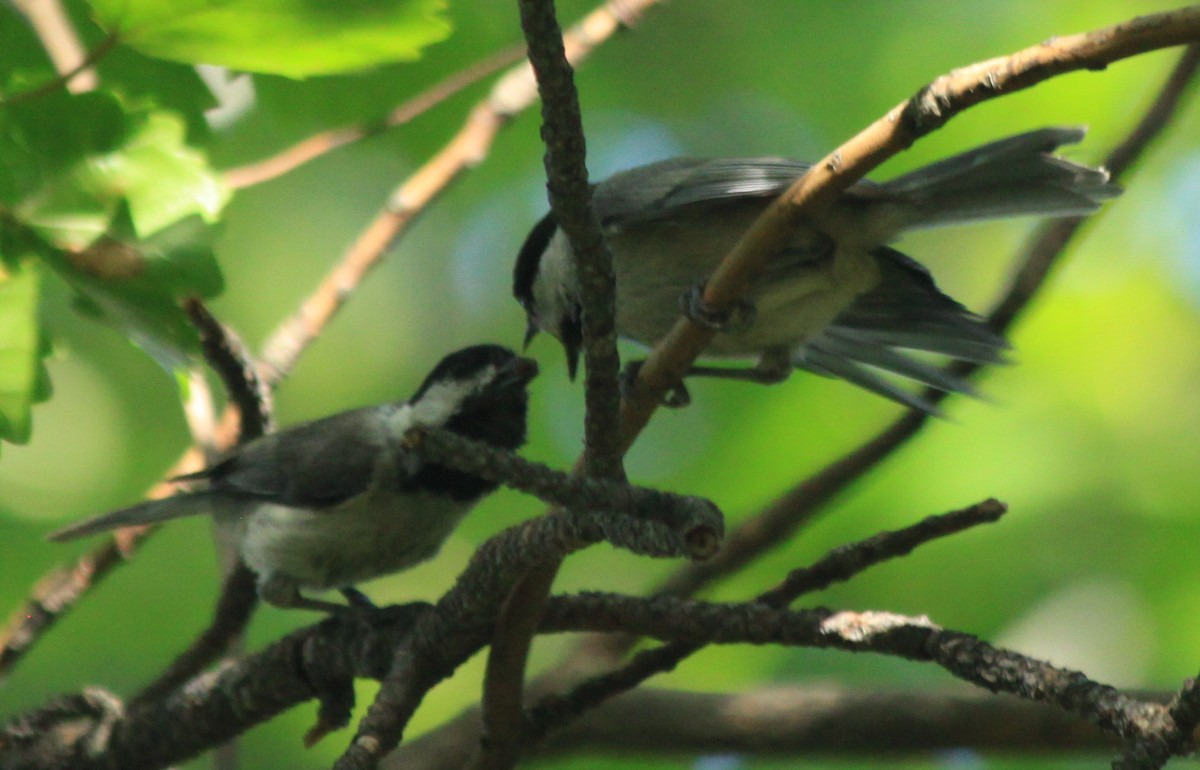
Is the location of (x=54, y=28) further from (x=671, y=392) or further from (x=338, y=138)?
(x=671, y=392)

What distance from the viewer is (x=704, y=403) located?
4656 millimetres

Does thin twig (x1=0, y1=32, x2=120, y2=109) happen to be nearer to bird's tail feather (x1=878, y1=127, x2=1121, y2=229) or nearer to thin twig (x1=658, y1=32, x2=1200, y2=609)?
thin twig (x1=658, y1=32, x2=1200, y2=609)

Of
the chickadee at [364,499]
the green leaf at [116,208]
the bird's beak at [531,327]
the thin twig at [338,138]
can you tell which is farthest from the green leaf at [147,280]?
the bird's beak at [531,327]

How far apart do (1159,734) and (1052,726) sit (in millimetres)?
A: 1412

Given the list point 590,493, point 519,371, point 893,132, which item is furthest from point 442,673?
point 893,132

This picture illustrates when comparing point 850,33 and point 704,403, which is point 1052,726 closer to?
point 704,403

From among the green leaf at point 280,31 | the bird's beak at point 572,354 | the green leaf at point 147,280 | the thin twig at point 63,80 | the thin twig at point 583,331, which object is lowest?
the thin twig at point 583,331

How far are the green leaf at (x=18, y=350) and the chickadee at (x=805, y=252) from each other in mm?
1254

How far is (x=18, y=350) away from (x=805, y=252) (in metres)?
1.88

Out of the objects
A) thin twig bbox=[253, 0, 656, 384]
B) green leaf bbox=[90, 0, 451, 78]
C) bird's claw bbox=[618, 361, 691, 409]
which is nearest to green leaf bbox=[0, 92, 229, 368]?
green leaf bbox=[90, 0, 451, 78]

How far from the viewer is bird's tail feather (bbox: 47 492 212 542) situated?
122 inches

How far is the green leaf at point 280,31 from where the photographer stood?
73.9 inches

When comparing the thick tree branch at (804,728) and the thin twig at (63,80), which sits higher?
the thin twig at (63,80)

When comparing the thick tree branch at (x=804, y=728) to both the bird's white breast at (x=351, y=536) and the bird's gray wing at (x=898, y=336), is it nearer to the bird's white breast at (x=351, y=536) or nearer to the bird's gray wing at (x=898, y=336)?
the bird's white breast at (x=351, y=536)
